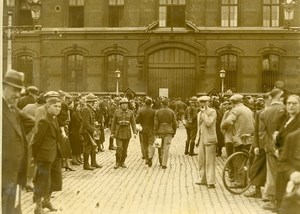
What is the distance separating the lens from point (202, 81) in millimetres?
32312

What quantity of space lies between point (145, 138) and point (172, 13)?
18838mm

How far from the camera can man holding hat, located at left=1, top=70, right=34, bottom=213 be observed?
6645mm

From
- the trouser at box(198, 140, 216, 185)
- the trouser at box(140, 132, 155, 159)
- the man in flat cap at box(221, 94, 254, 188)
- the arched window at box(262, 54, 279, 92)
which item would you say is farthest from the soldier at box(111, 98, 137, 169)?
the arched window at box(262, 54, 279, 92)

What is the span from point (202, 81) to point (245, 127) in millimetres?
20986

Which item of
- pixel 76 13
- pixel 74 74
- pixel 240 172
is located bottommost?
pixel 240 172

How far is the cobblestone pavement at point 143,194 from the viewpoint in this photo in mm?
9234

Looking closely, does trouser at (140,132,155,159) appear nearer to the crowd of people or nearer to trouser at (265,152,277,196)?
the crowd of people

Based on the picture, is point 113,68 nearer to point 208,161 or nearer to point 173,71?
point 173,71

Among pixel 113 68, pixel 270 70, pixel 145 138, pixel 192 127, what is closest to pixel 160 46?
pixel 113 68

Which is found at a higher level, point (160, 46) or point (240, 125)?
point (160, 46)

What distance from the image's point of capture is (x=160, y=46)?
3262cm

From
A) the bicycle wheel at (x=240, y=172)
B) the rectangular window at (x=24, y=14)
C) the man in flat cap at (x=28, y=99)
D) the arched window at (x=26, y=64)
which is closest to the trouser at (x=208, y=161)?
the bicycle wheel at (x=240, y=172)

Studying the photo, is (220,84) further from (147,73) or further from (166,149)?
(166,149)

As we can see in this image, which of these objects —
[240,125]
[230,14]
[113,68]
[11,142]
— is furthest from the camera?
[113,68]
